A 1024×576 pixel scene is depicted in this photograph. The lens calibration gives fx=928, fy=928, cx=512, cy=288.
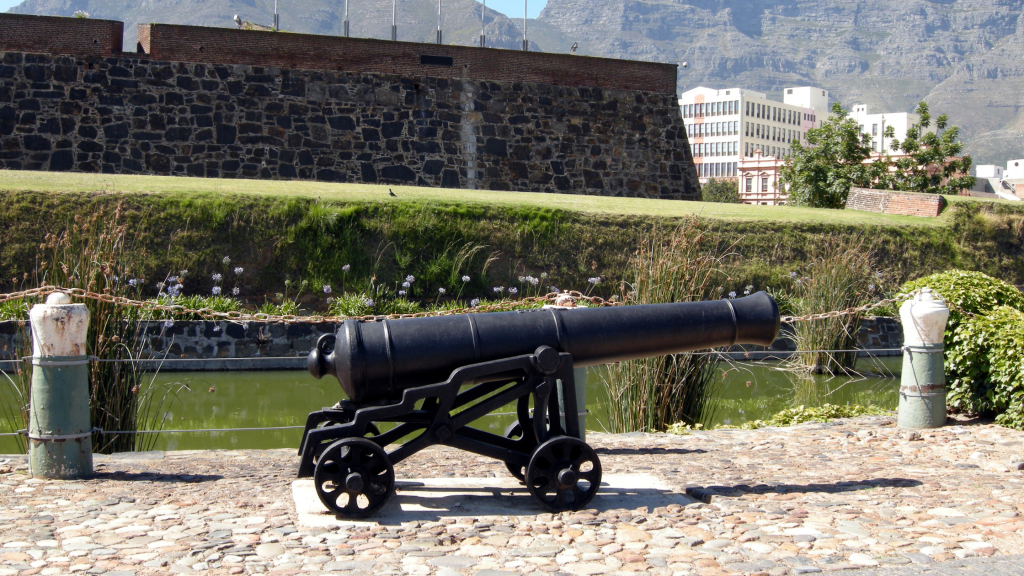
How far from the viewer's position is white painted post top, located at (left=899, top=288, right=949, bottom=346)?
6273 millimetres

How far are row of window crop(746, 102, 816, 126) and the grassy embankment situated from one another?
108 metres

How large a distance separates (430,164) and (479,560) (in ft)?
58.8

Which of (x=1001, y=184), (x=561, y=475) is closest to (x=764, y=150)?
(x=1001, y=184)

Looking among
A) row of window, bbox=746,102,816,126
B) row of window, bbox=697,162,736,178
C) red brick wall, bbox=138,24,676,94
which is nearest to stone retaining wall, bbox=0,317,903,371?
red brick wall, bbox=138,24,676,94

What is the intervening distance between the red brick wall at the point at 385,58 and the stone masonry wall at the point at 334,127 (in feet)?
0.71

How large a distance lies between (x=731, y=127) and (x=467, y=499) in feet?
393

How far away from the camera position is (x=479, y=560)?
352 centimetres

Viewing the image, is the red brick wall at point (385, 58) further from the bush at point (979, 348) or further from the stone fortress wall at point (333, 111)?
the bush at point (979, 348)

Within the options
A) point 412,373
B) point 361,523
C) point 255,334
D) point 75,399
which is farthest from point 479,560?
point 255,334

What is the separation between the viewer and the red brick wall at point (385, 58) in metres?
19.4

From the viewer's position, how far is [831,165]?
84.7 feet

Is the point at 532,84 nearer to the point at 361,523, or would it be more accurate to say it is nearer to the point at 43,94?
the point at 43,94

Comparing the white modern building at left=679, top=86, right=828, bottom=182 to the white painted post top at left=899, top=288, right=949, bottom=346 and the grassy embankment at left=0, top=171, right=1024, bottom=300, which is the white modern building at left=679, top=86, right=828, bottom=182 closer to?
the grassy embankment at left=0, top=171, right=1024, bottom=300

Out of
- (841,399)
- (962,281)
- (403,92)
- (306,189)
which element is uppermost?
(403,92)
